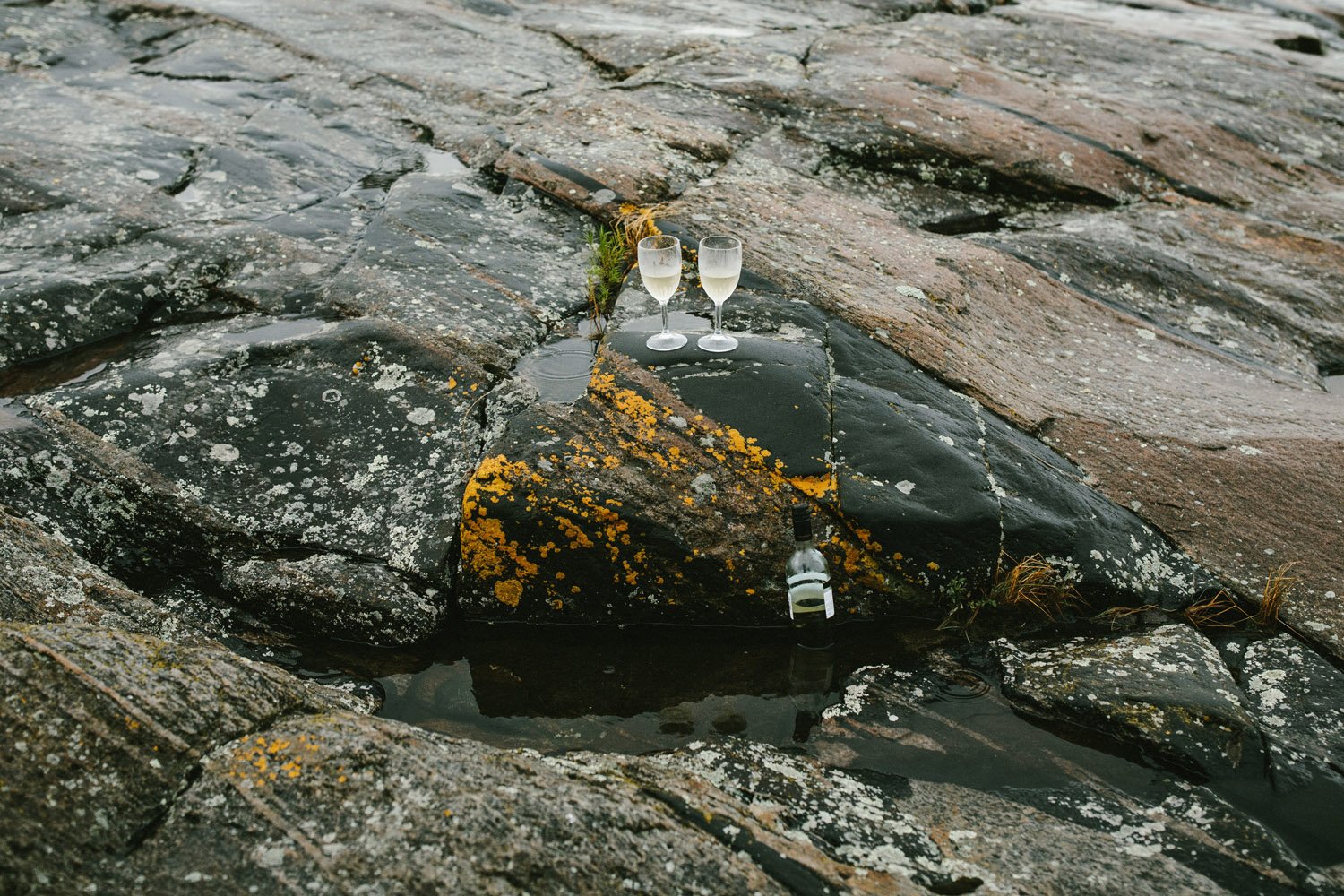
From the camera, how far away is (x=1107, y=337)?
503 centimetres

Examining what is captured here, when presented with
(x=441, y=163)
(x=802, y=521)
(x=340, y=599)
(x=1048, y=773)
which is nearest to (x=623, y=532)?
(x=802, y=521)

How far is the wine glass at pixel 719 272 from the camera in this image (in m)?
3.77

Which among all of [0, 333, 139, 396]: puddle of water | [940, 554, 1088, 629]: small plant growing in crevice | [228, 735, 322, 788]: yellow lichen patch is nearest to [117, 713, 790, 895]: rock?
[228, 735, 322, 788]: yellow lichen patch

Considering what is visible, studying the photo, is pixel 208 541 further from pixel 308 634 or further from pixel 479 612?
pixel 479 612

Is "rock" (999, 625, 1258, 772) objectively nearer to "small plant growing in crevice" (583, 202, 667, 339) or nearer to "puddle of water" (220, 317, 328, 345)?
"small plant growing in crevice" (583, 202, 667, 339)

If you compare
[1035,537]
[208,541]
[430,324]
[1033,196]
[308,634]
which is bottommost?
[308,634]

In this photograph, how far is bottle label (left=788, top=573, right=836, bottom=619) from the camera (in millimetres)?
3432

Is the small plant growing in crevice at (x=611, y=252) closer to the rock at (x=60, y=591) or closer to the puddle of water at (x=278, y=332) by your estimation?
the puddle of water at (x=278, y=332)

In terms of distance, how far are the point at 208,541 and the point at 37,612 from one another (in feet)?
2.29

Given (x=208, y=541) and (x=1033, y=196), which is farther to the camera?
(x=1033, y=196)

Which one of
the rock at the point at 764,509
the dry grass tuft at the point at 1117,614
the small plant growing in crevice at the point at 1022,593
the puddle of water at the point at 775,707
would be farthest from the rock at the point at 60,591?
the dry grass tuft at the point at 1117,614

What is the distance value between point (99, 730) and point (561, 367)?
234cm

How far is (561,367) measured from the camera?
4.16 m

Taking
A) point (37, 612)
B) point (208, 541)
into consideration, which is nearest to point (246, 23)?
point (208, 541)
